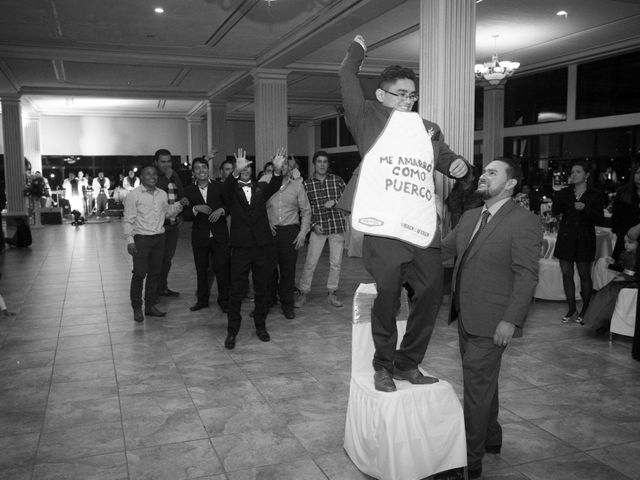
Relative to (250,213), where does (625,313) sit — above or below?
below

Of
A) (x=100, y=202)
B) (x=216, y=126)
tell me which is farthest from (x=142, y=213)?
(x=100, y=202)

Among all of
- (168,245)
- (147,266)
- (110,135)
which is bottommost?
(147,266)

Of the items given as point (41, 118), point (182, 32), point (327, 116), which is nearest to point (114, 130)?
point (41, 118)

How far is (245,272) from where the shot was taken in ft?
16.5

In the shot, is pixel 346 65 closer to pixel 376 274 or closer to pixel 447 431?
pixel 376 274

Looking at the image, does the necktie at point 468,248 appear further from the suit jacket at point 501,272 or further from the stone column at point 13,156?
the stone column at point 13,156

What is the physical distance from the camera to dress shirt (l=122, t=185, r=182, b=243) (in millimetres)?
5891

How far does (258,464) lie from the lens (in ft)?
10.0

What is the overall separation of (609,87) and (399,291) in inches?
444

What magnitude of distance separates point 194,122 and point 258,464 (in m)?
22.0

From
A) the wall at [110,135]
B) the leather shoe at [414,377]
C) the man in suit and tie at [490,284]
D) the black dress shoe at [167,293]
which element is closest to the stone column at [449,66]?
the man in suit and tie at [490,284]

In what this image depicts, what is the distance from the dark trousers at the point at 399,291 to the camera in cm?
275

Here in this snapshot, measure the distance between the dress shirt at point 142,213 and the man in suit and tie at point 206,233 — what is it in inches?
16.0

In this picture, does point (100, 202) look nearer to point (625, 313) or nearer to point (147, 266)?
point (147, 266)
